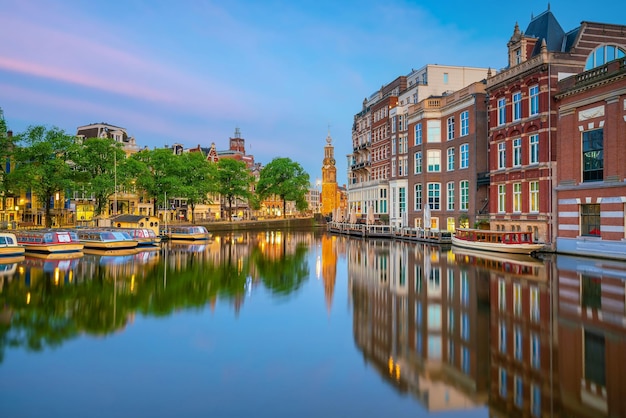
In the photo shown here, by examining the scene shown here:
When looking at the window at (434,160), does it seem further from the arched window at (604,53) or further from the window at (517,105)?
the arched window at (604,53)

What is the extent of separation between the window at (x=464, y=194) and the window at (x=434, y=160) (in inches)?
200

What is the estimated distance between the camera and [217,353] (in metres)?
12.7

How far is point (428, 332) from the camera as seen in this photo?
45.8 ft

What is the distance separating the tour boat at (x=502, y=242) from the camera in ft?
117

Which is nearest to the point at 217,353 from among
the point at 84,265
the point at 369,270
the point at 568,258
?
the point at 369,270

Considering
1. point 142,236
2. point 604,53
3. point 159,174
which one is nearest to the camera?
point 604,53

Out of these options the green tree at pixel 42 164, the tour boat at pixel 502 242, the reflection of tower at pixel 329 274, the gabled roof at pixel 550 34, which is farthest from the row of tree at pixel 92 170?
the gabled roof at pixel 550 34

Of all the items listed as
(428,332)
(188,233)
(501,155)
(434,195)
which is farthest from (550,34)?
(188,233)

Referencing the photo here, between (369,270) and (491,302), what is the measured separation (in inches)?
460

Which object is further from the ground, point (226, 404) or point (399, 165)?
point (399, 165)

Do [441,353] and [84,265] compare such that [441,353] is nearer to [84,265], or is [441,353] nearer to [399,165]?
[84,265]

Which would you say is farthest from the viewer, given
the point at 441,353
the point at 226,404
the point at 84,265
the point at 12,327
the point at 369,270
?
the point at 84,265

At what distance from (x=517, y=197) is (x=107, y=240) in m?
35.8

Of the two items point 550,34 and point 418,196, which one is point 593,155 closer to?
point 550,34
